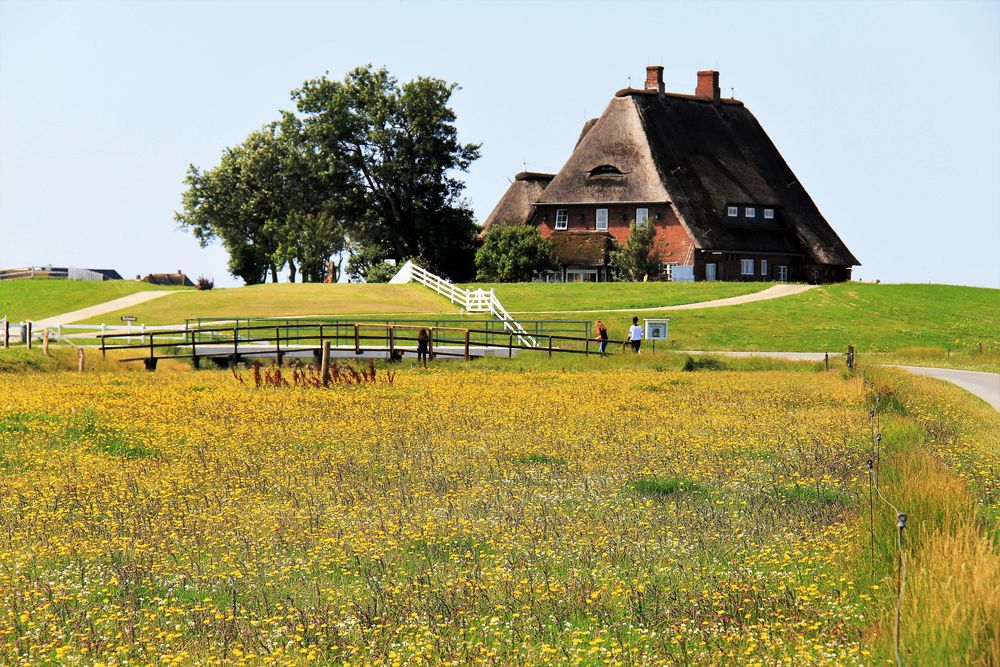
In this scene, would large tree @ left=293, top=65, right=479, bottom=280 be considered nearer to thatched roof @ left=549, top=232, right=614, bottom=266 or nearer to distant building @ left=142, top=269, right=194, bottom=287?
thatched roof @ left=549, top=232, right=614, bottom=266

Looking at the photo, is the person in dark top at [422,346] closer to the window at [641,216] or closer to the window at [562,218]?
the window at [641,216]

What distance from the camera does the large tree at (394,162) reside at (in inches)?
3489

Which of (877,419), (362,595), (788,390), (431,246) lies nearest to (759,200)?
(431,246)

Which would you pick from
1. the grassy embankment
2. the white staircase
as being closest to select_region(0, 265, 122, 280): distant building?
the grassy embankment

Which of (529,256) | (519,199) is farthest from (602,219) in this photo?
(519,199)

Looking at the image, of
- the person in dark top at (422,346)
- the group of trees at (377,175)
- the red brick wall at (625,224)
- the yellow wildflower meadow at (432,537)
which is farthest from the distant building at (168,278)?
the yellow wildflower meadow at (432,537)

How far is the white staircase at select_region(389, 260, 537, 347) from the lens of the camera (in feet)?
204

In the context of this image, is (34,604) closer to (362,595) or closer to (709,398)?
(362,595)

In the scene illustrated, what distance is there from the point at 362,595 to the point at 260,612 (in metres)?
0.97

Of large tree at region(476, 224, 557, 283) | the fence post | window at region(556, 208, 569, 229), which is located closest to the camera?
the fence post

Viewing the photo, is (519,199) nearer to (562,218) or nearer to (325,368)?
(562,218)

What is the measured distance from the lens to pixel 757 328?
197ft

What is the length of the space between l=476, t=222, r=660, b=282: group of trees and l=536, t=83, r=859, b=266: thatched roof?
4103mm

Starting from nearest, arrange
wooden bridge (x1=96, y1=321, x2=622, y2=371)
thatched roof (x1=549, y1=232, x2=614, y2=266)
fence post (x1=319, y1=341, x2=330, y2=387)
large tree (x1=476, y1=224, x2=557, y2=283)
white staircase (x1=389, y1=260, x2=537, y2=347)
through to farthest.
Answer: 1. fence post (x1=319, y1=341, x2=330, y2=387)
2. wooden bridge (x1=96, y1=321, x2=622, y2=371)
3. white staircase (x1=389, y1=260, x2=537, y2=347)
4. large tree (x1=476, y1=224, x2=557, y2=283)
5. thatched roof (x1=549, y1=232, x2=614, y2=266)
